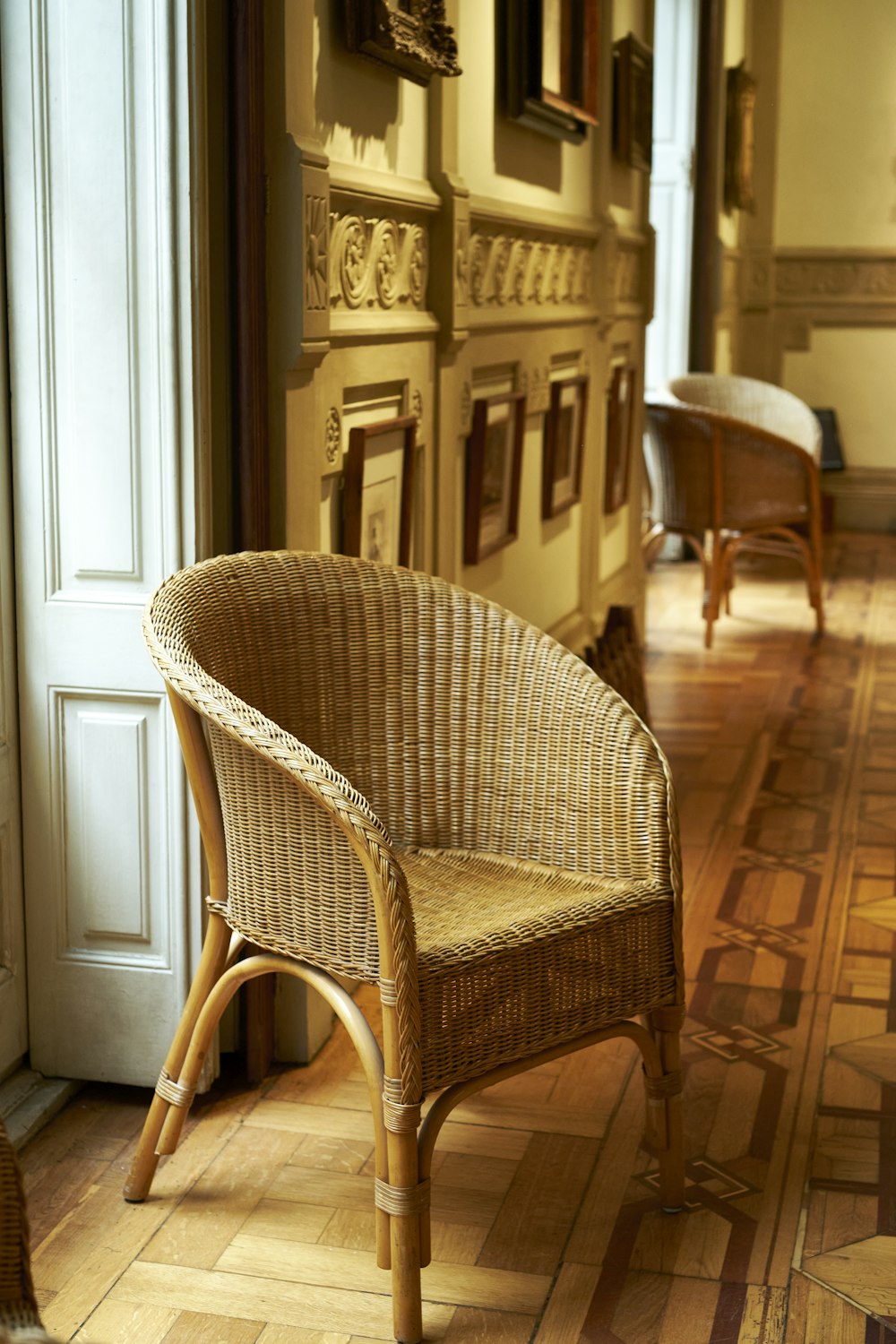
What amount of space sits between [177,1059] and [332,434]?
1175 mm

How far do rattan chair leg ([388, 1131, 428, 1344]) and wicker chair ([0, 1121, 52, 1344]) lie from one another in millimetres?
688

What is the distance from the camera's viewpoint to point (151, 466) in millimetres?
2352

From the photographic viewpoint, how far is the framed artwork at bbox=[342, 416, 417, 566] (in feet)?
9.43

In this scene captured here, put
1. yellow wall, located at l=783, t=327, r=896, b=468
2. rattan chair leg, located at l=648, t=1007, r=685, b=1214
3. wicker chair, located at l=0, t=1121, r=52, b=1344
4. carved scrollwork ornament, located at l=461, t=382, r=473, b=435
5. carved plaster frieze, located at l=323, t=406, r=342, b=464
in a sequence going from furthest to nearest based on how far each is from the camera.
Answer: yellow wall, located at l=783, t=327, r=896, b=468 → carved scrollwork ornament, located at l=461, t=382, r=473, b=435 → carved plaster frieze, located at l=323, t=406, r=342, b=464 → rattan chair leg, located at l=648, t=1007, r=685, b=1214 → wicker chair, located at l=0, t=1121, r=52, b=1344

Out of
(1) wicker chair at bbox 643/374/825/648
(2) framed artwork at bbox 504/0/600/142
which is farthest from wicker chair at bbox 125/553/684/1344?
(1) wicker chair at bbox 643/374/825/648

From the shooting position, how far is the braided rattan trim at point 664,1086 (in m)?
2.14

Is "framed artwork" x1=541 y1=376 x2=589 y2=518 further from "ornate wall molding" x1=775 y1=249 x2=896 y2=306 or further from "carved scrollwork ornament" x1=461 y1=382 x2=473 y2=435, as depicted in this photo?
"ornate wall molding" x1=775 y1=249 x2=896 y2=306

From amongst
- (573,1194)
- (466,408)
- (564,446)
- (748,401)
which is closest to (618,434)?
(564,446)

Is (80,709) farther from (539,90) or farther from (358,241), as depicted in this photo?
(539,90)

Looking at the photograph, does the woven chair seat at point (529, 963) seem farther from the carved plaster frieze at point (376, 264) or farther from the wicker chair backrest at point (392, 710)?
the carved plaster frieze at point (376, 264)

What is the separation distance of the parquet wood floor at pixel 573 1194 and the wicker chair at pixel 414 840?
114 mm

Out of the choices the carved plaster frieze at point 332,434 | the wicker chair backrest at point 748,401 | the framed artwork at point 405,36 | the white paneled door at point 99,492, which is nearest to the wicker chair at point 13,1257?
the white paneled door at point 99,492

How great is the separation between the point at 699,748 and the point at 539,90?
2007 millimetres

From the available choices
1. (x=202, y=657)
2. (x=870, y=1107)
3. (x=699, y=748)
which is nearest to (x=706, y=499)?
(x=699, y=748)
